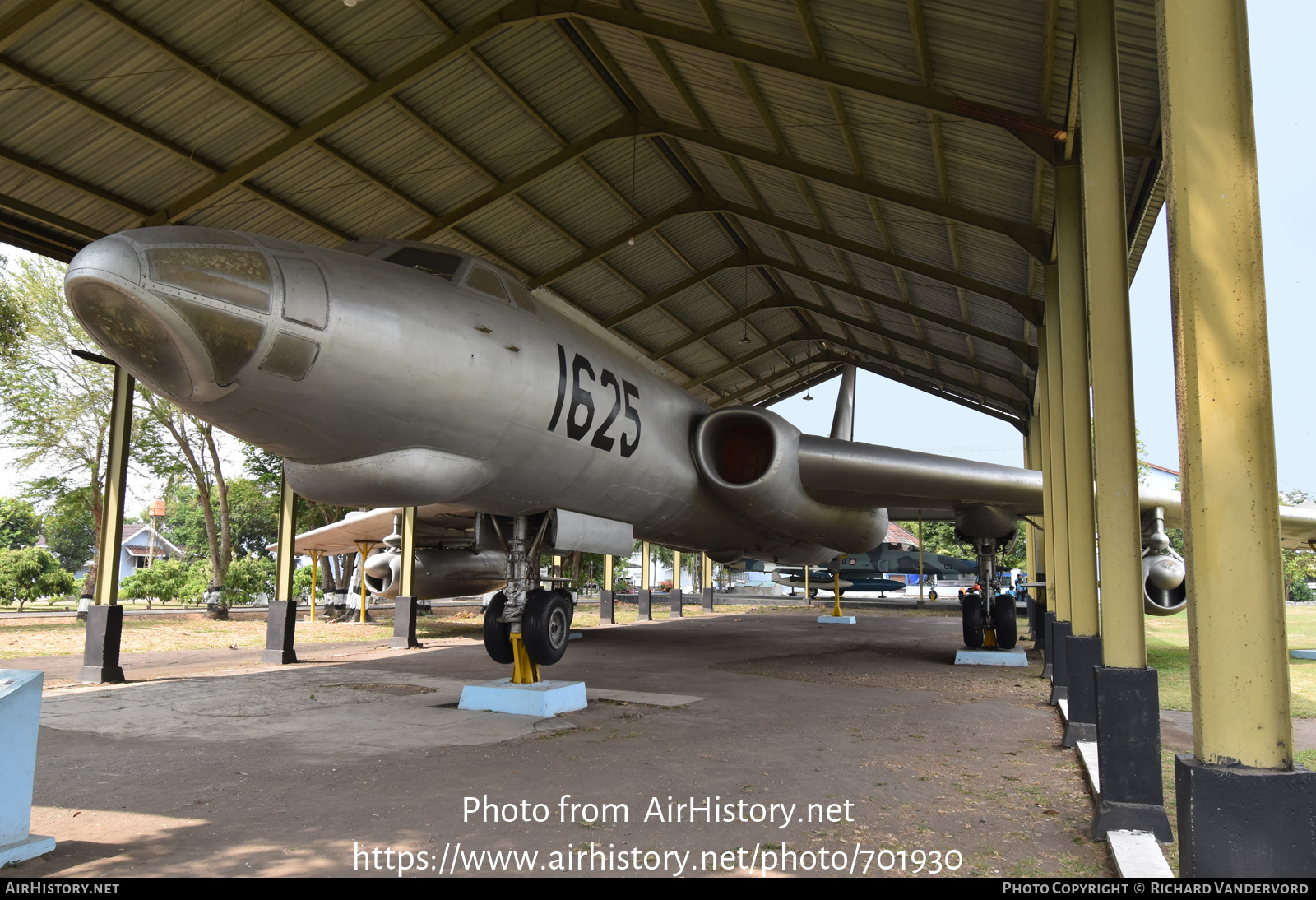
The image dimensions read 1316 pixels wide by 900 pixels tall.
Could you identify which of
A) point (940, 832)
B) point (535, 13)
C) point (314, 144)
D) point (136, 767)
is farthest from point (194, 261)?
point (314, 144)

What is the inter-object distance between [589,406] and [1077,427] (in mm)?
4044

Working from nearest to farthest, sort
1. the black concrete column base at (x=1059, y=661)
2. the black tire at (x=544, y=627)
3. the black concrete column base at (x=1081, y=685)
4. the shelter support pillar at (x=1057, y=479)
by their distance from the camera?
the black concrete column base at (x=1081, y=685)
the black tire at (x=544, y=627)
the black concrete column base at (x=1059, y=661)
the shelter support pillar at (x=1057, y=479)

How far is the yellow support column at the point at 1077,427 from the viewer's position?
642cm

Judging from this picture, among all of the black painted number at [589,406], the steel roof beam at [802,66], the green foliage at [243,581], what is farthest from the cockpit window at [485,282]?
the green foliage at [243,581]

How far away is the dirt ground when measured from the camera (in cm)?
374

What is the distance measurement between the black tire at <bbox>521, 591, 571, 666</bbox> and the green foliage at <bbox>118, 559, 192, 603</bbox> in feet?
85.7

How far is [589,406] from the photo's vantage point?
22.0ft

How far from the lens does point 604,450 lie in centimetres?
704

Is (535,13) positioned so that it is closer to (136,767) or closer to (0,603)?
(136,767)

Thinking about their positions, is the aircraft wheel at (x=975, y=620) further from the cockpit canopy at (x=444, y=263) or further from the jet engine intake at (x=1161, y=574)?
the cockpit canopy at (x=444, y=263)

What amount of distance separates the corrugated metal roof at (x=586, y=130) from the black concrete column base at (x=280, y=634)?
602cm

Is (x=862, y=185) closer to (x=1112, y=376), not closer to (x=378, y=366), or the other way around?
(x=1112, y=376)

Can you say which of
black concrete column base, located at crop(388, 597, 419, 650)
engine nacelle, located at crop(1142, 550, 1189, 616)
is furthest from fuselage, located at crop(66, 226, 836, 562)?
black concrete column base, located at crop(388, 597, 419, 650)

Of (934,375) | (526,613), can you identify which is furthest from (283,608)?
(934,375)
